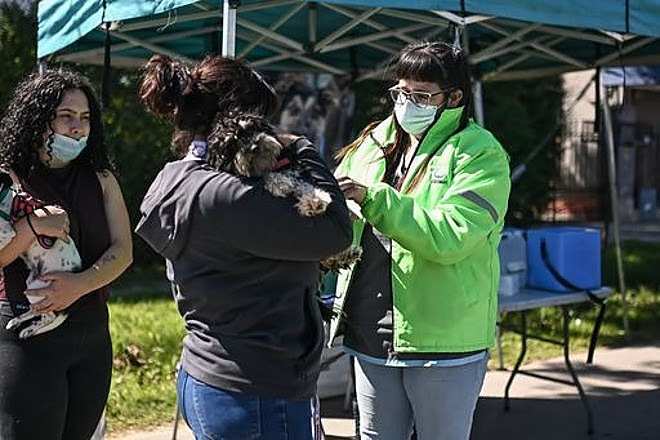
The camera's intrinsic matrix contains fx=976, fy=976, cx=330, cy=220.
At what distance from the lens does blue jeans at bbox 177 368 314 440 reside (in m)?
2.26

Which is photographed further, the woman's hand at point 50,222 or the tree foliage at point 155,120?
the tree foliage at point 155,120

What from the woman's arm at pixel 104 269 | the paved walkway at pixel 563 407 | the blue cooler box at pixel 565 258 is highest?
the woman's arm at pixel 104 269

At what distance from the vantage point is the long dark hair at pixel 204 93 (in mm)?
2301

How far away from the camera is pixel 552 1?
4633 millimetres

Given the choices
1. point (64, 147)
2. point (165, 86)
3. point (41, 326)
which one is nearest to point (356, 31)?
point (64, 147)

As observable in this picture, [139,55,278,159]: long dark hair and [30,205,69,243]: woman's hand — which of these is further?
[30,205,69,243]: woman's hand

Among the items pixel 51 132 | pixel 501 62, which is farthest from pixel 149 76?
pixel 501 62

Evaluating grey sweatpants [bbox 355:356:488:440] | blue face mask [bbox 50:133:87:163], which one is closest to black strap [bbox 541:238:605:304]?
grey sweatpants [bbox 355:356:488:440]

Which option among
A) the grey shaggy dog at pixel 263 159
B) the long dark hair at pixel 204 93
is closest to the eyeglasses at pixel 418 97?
the long dark hair at pixel 204 93

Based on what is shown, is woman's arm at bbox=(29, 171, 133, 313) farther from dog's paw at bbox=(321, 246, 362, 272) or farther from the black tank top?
dog's paw at bbox=(321, 246, 362, 272)

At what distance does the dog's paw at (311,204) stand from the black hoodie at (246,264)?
1 centimetres

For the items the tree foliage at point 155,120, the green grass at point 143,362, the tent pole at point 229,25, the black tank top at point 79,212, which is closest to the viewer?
the black tank top at point 79,212

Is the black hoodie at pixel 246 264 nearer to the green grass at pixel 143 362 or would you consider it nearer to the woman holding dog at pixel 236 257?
the woman holding dog at pixel 236 257

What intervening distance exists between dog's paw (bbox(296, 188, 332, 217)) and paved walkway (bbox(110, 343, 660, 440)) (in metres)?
3.26
